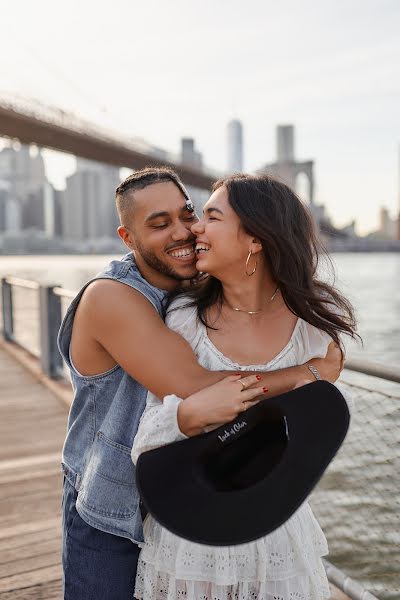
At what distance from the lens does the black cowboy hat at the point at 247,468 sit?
0.93 meters

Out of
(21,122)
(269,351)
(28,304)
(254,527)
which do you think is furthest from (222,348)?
(21,122)

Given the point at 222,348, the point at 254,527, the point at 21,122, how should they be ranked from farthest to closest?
the point at 21,122
the point at 222,348
the point at 254,527

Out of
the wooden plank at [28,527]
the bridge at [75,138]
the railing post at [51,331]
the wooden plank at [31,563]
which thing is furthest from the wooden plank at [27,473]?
the bridge at [75,138]

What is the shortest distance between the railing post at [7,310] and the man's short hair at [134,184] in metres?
5.72

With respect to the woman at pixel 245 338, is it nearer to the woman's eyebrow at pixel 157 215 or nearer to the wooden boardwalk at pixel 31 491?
the woman's eyebrow at pixel 157 215

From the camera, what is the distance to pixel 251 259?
118cm

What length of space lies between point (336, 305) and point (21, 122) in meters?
21.2

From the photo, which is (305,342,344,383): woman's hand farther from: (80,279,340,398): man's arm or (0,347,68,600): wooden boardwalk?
(0,347,68,600): wooden boardwalk

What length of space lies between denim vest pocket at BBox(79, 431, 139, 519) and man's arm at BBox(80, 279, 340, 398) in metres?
0.15

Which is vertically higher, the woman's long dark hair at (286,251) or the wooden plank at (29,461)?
the woman's long dark hair at (286,251)

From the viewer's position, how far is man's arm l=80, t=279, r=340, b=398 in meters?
1.09

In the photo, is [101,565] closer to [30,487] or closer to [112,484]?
[112,484]

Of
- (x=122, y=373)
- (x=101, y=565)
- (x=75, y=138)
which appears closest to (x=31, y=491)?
(x=101, y=565)

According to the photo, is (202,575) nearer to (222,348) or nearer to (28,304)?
(222,348)
